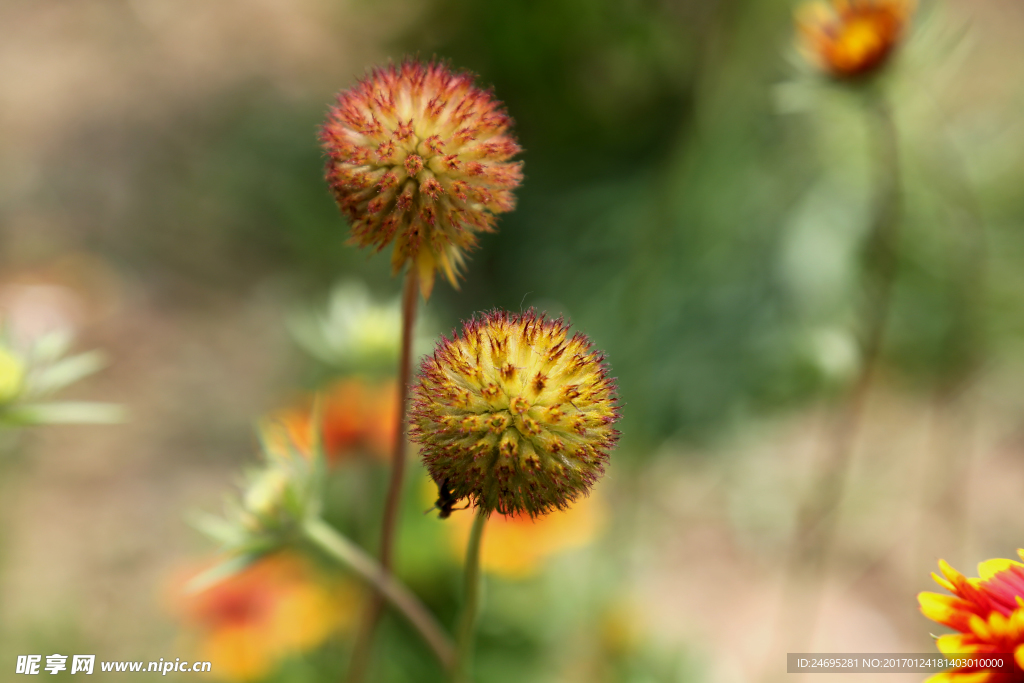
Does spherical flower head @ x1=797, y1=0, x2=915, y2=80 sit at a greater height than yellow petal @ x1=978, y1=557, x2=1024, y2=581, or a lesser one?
greater

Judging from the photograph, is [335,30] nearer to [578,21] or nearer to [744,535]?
[578,21]

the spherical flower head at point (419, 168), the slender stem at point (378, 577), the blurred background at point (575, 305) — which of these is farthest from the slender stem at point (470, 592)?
the blurred background at point (575, 305)

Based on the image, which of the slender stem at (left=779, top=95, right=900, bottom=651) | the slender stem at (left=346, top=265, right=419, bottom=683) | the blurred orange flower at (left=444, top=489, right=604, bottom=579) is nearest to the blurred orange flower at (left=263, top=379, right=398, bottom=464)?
the blurred orange flower at (left=444, top=489, right=604, bottom=579)

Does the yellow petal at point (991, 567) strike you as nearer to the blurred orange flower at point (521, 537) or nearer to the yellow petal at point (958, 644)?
the yellow petal at point (958, 644)

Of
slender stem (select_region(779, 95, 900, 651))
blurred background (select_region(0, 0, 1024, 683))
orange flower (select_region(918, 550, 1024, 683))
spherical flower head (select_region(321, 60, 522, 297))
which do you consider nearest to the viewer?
orange flower (select_region(918, 550, 1024, 683))

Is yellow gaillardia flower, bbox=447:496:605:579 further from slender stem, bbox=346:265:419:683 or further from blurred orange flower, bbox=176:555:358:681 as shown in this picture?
slender stem, bbox=346:265:419:683

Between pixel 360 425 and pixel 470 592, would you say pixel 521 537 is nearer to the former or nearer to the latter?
pixel 360 425

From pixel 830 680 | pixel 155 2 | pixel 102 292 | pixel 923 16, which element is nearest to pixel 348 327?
pixel 923 16
